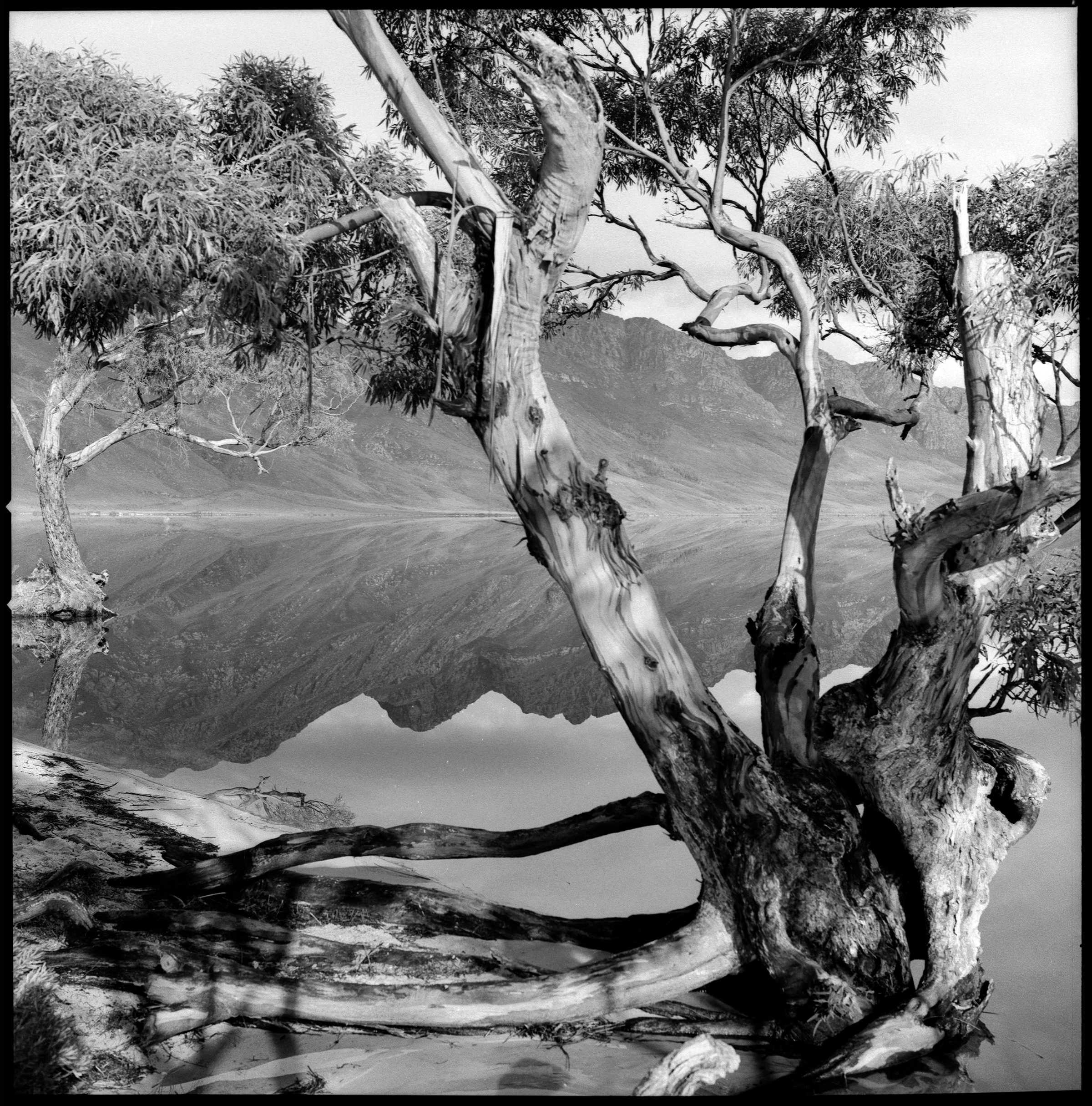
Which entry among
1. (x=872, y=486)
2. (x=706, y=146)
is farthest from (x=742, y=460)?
(x=706, y=146)

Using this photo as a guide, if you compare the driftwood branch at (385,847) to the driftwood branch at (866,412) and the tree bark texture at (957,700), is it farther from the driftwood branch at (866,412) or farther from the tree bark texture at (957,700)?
the driftwood branch at (866,412)

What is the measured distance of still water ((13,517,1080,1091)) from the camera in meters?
4.64

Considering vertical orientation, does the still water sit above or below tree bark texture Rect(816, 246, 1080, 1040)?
below

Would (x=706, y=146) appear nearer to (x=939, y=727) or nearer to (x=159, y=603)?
(x=939, y=727)

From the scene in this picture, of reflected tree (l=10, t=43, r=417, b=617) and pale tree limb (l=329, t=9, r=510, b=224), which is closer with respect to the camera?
pale tree limb (l=329, t=9, r=510, b=224)

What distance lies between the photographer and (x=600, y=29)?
6.90 m

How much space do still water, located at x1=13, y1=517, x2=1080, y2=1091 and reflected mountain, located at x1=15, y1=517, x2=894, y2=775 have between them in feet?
0.16

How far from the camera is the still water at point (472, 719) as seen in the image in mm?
4637

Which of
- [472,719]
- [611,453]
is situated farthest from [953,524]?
[611,453]

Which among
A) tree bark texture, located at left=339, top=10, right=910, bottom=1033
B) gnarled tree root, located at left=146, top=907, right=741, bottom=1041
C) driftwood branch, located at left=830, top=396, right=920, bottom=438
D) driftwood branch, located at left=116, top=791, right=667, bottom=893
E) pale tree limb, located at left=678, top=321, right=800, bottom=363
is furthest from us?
pale tree limb, located at left=678, top=321, right=800, bottom=363

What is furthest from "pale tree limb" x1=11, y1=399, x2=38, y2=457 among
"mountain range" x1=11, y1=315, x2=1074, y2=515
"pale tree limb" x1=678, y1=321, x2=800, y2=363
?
Result: "mountain range" x1=11, y1=315, x2=1074, y2=515

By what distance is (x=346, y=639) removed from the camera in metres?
13.9

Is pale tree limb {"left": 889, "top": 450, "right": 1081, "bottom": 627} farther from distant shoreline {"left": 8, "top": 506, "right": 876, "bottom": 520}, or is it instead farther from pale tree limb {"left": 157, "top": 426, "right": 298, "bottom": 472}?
distant shoreline {"left": 8, "top": 506, "right": 876, "bottom": 520}

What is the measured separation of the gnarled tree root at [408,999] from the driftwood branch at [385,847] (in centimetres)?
93
